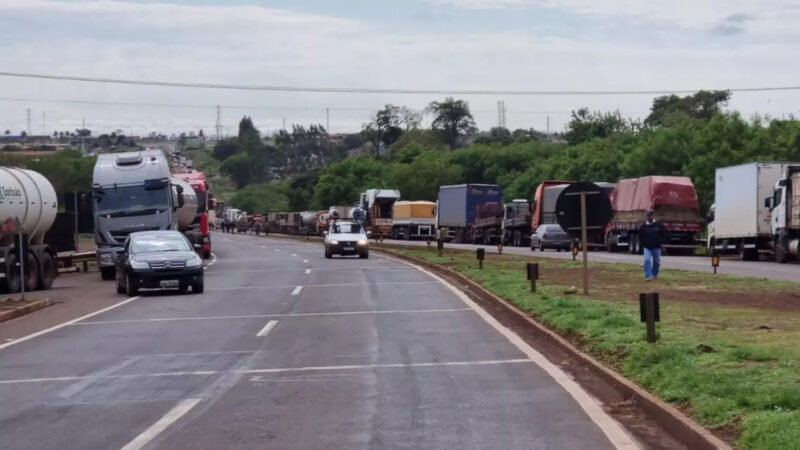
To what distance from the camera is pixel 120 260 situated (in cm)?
3011

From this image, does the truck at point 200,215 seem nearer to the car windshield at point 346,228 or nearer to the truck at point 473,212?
the car windshield at point 346,228

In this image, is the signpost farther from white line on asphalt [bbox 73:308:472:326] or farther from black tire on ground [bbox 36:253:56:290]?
black tire on ground [bbox 36:253:56:290]

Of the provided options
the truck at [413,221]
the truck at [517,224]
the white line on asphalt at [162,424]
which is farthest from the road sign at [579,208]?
the truck at [413,221]

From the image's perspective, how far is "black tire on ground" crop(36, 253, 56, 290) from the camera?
3331 cm

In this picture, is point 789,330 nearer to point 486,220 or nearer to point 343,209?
point 486,220

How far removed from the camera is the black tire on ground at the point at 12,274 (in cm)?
3141

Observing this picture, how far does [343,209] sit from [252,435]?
297 feet

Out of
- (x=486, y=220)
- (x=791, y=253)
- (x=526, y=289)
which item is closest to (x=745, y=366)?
(x=526, y=289)

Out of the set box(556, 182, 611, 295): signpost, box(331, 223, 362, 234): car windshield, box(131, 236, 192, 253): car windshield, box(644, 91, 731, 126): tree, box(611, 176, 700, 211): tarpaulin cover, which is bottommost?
box(131, 236, 192, 253): car windshield

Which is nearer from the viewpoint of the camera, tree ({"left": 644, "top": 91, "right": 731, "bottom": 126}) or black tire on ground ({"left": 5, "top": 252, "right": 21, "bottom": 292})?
black tire on ground ({"left": 5, "top": 252, "right": 21, "bottom": 292})

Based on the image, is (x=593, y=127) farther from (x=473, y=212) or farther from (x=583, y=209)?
(x=583, y=209)

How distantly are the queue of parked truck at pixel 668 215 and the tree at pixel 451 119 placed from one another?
295 ft

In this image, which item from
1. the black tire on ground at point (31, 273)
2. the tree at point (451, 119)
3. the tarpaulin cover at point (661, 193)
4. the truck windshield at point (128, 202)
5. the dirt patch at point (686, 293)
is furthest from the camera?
the tree at point (451, 119)

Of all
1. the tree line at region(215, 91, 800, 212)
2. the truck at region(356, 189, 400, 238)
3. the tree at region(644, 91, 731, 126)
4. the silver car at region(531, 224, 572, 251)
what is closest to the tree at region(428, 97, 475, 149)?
the tree line at region(215, 91, 800, 212)
